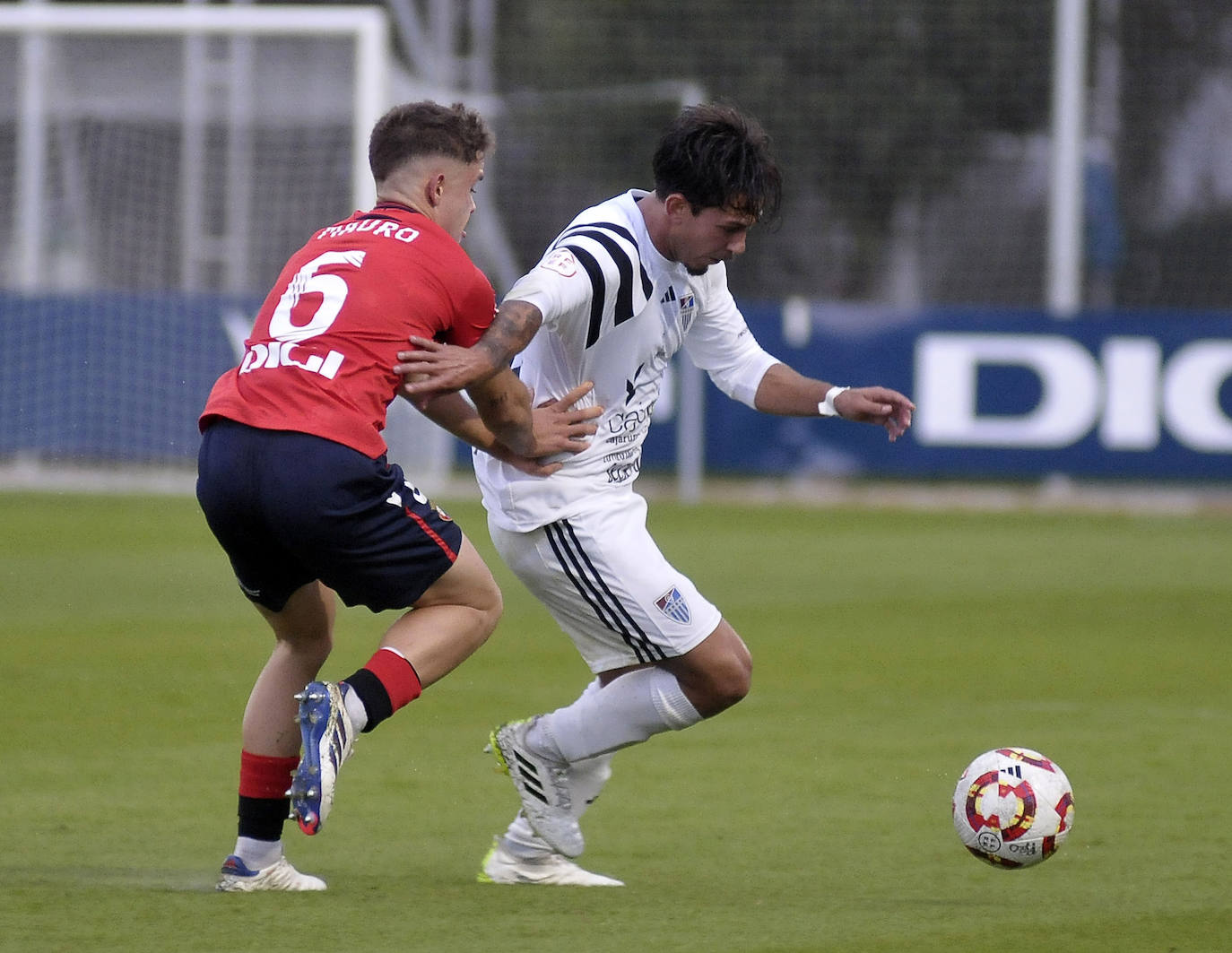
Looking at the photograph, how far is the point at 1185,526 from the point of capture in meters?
16.4

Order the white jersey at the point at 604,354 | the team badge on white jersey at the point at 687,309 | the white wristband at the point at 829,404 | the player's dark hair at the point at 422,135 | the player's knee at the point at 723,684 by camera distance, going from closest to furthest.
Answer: the player's dark hair at the point at 422,135, the white jersey at the point at 604,354, the player's knee at the point at 723,684, the team badge on white jersey at the point at 687,309, the white wristband at the point at 829,404

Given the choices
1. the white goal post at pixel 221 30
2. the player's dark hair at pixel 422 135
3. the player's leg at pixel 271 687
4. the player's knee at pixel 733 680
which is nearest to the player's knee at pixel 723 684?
the player's knee at pixel 733 680

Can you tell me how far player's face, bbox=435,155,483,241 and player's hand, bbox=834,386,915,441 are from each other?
116 cm

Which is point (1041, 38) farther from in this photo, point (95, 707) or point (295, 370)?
point (295, 370)

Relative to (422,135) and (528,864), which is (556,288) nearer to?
(422,135)

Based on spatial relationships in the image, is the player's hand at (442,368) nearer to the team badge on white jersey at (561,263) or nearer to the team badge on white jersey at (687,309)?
the team badge on white jersey at (561,263)

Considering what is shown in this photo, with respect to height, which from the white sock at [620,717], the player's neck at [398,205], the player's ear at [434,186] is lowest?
the white sock at [620,717]

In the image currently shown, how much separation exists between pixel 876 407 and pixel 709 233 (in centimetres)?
71

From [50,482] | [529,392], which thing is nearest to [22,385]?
[50,482]

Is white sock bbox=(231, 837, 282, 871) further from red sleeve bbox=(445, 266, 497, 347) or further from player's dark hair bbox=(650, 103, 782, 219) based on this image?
player's dark hair bbox=(650, 103, 782, 219)

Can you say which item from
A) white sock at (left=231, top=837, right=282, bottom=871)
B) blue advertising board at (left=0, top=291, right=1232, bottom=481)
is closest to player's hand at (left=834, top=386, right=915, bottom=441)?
white sock at (left=231, top=837, right=282, bottom=871)

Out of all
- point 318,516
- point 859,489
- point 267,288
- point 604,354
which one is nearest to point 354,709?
point 318,516

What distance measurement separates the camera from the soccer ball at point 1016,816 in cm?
473

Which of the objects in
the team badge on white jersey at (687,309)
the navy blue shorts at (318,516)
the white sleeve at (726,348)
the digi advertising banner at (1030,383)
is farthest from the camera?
the digi advertising banner at (1030,383)
